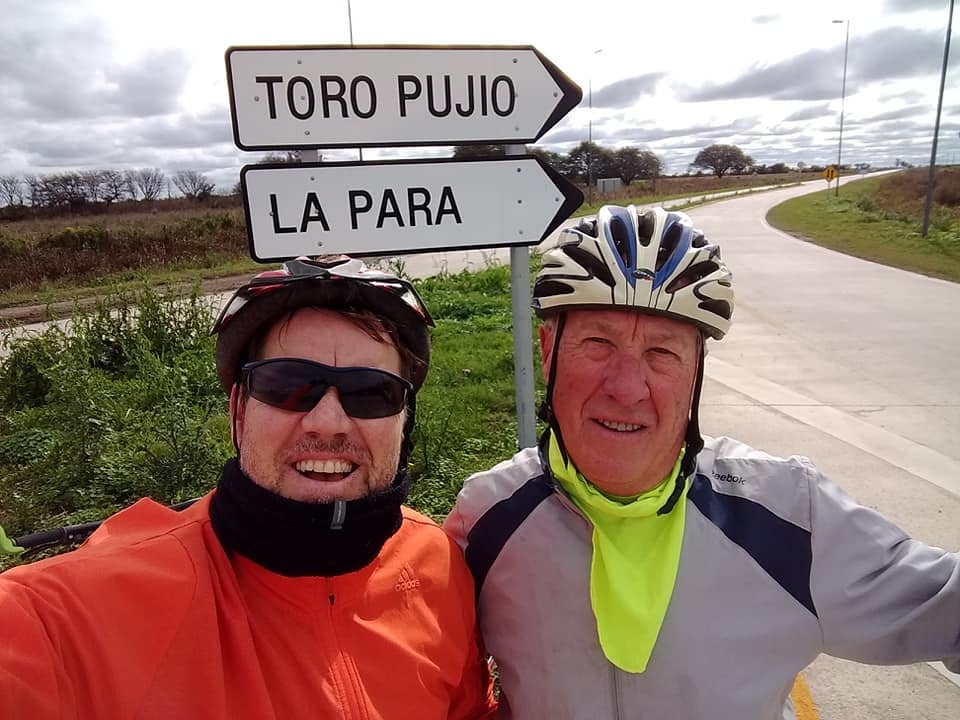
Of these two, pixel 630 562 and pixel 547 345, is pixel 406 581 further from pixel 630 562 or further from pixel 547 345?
pixel 547 345

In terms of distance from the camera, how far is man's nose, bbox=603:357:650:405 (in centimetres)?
161

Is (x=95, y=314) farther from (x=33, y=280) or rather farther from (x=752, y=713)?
(x=33, y=280)

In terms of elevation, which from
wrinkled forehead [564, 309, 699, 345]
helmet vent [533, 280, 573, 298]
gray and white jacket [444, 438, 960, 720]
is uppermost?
helmet vent [533, 280, 573, 298]

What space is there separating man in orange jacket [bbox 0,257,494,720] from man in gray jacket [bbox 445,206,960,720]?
0.71 feet

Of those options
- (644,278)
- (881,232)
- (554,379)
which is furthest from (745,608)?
(881,232)

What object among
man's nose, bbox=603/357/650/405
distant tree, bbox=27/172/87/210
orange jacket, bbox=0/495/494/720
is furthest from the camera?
distant tree, bbox=27/172/87/210

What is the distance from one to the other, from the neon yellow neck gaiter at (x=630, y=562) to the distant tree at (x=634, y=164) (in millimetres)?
55864

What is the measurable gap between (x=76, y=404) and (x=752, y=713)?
16.7 ft

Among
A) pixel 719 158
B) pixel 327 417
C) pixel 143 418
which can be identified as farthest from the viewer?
pixel 719 158

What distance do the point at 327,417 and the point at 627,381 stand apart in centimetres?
71

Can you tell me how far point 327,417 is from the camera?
1508mm

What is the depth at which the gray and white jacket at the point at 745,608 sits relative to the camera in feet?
4.78

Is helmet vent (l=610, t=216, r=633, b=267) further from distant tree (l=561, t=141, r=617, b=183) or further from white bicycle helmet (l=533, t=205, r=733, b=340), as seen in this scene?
distant tree (l=561, t=141, r=617, b=183)

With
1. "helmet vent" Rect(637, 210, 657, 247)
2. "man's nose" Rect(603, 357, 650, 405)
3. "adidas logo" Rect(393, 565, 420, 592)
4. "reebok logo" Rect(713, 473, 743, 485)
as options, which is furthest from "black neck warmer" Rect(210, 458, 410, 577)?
"helmet vent" Rect(637, 210, 657, 247)
